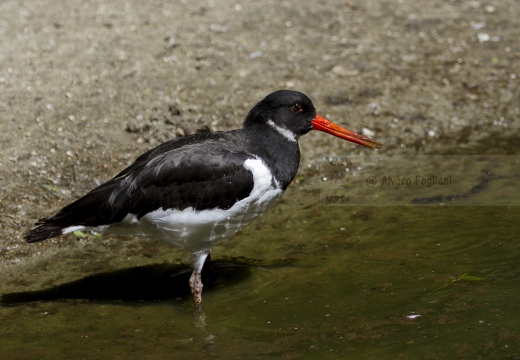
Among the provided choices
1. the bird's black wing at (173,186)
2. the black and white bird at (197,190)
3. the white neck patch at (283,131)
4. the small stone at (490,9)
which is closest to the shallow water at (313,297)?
the black and white bird at (197,190)

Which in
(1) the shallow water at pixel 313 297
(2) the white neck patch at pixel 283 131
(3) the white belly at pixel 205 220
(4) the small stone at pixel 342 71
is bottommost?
(1) the shallow water at pixel 313 297

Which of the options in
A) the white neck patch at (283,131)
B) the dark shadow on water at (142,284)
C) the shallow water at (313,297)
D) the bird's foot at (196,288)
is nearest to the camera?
the shallow water at (313,297)

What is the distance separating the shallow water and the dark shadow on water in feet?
0.05

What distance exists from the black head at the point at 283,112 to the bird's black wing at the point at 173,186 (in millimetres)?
334

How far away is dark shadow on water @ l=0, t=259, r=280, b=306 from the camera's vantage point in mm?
6219

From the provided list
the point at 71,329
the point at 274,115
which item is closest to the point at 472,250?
the point at 274,115

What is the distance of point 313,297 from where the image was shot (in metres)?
5.93

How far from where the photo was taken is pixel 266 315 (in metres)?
5.72

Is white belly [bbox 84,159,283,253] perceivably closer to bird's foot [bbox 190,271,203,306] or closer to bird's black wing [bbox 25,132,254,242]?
bird's black wing [bbox 25,132,254,242]

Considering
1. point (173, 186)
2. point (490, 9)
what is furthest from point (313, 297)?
point (490, 9)

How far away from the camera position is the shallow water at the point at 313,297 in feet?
17.1

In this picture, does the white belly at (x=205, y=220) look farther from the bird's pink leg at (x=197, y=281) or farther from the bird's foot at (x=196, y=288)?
the bird's foot at (x=196, y=288)

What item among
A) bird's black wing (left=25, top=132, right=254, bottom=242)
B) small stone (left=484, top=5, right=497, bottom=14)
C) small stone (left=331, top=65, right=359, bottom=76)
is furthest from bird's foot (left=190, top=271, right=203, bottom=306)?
small stone (left=484, top=5, right=497, bottom=14)

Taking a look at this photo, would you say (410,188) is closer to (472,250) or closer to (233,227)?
(472,250)
